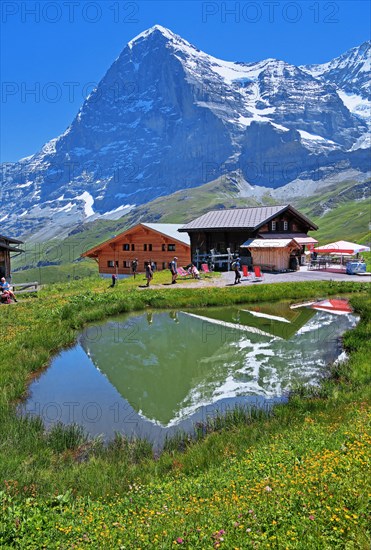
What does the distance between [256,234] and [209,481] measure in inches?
1697

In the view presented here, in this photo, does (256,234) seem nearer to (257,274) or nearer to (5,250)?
(257,274)

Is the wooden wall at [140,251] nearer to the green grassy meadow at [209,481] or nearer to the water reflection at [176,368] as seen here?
the water reflection at [176,368]

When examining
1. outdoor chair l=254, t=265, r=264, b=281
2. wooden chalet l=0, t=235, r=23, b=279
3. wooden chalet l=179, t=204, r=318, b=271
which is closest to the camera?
outdoor chair l=254, t=265, r=264, b=281

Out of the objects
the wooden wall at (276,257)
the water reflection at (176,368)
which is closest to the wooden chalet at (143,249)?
the wooden wall at (276,257)

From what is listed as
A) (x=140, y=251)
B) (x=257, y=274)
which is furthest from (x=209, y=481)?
(x=140, y=251)

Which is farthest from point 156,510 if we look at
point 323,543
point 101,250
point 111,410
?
point 101,250

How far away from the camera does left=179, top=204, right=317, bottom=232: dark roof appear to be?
49031 millimetres

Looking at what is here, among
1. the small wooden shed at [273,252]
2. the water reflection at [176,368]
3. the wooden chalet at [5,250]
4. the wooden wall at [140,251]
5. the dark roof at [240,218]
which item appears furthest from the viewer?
the wooden wall at [140,251]

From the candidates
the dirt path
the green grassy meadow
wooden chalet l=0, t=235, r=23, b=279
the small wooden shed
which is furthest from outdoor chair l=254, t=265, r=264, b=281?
the green grassy meadow

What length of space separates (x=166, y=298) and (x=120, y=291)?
4.66 meters

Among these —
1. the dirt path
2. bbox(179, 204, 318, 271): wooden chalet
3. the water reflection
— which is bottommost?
the water reflection

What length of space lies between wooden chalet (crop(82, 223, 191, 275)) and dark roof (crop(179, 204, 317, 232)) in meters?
2.26

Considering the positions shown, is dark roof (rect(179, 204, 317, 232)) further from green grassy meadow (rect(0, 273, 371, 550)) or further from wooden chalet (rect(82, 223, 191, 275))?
green grassy meadow (rect(0, 273, 371, 550))

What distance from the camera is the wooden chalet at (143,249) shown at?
52844 millimetres
